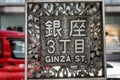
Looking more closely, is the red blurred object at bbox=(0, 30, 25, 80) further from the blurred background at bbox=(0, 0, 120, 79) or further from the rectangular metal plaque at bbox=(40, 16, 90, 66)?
the blurred background at bbox=(0, 0, 120, 79)

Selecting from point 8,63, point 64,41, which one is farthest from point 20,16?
point 64,41

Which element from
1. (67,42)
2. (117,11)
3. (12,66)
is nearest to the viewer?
(67,42)

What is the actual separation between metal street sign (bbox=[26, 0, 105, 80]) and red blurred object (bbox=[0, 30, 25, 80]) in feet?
13.4

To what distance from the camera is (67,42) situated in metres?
4.07

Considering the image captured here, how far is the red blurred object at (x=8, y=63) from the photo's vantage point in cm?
812

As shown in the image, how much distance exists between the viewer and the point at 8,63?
8172 mm

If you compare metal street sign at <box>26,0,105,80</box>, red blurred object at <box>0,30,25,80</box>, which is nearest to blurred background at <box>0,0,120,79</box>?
red blurred object at <box>0,30,25,80</box>

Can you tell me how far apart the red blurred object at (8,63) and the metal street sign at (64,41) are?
13.4 feet

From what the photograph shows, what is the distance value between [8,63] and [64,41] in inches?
168

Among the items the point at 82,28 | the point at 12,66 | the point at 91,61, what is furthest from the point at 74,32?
the point at 12,66

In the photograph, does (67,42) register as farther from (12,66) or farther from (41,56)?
(12,66)

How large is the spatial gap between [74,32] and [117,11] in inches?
939

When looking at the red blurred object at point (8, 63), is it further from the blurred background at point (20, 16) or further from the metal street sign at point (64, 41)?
the blurred background at point (20, 16)

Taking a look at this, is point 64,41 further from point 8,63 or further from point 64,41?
point 8,63
